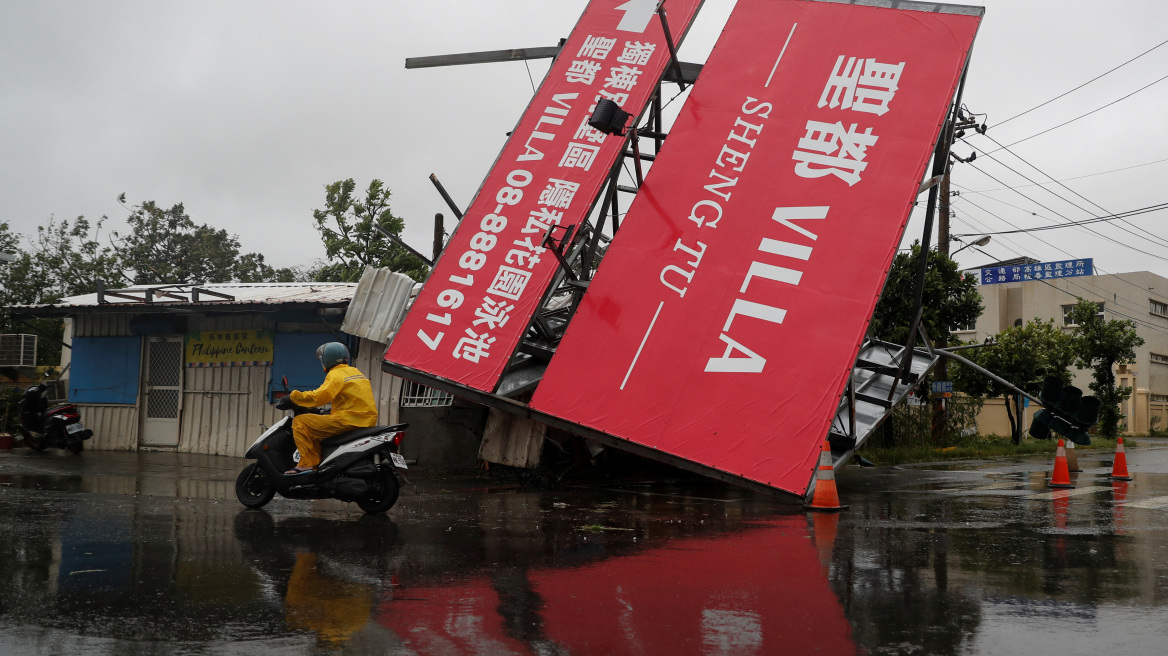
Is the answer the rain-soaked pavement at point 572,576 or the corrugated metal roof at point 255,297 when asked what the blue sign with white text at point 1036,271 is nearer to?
the rain-soaked pavement at point 572,576

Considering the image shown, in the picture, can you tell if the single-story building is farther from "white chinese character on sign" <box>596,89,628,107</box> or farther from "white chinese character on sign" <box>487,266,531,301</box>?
"white chinese character on sign" <box>596,89,628,107</box>

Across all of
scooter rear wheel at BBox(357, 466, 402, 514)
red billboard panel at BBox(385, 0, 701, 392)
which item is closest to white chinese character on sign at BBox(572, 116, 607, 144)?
red billboard panel at BBox(385, 0, 701, 392)

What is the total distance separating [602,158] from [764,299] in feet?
12.0

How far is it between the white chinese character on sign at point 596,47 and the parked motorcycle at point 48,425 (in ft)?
36.9

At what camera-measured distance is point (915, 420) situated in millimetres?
22078

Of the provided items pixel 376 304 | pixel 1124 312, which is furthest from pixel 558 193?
pixel 1124 312

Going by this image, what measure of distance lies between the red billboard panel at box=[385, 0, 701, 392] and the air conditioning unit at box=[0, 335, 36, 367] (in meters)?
12.1

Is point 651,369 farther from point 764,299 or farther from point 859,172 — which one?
point 859,172

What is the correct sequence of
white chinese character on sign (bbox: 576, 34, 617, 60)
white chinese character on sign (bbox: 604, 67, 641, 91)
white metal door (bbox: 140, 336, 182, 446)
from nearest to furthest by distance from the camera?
white chinese character on sign (bbox: 604, 67, 641, 91), white chinese character on sign (bbox: 576, 34, 617, 60), white metal door (bbox: 140, 336, 182, 446)

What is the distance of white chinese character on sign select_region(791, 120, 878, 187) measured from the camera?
35.0ft

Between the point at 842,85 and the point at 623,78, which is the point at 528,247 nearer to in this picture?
the point at 623,78

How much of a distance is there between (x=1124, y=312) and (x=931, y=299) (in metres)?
34.2

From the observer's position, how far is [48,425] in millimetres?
15617

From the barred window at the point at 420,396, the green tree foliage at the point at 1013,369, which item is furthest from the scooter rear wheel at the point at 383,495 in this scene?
the green tree foliage at the point at 1013,369
